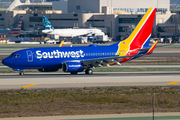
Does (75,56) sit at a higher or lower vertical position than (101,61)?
higher

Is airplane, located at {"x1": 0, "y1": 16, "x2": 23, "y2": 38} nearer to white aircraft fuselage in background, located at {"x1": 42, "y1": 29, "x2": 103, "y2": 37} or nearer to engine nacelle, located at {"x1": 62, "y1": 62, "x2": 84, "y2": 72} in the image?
white aircraft fuselage in background, located at {"x1": 42, "y1": 29, "x2": 103, "y2": 37}

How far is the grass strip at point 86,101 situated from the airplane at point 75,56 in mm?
12798

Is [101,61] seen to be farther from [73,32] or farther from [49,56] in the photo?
[73,32]

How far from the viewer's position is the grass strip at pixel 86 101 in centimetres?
2581

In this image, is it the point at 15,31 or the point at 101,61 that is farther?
the point at 15,31

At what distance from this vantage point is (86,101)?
29.8 meters

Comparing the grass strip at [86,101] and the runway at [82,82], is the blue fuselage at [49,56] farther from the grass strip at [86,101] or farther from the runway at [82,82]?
the grass strip at [86,101]

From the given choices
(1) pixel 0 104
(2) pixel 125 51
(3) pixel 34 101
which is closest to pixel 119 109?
(3) pixel 34 101

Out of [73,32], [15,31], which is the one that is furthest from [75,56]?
[15,31]

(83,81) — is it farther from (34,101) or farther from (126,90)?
(34,101)

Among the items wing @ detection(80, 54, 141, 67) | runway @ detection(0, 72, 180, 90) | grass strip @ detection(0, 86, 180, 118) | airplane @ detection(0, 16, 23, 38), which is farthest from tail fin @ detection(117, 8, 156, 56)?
airplane @ detection(0, 16, 23, 38)

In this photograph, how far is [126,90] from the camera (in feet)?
115

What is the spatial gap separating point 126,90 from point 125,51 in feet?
62.3

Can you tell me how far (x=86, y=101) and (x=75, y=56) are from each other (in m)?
20.6
